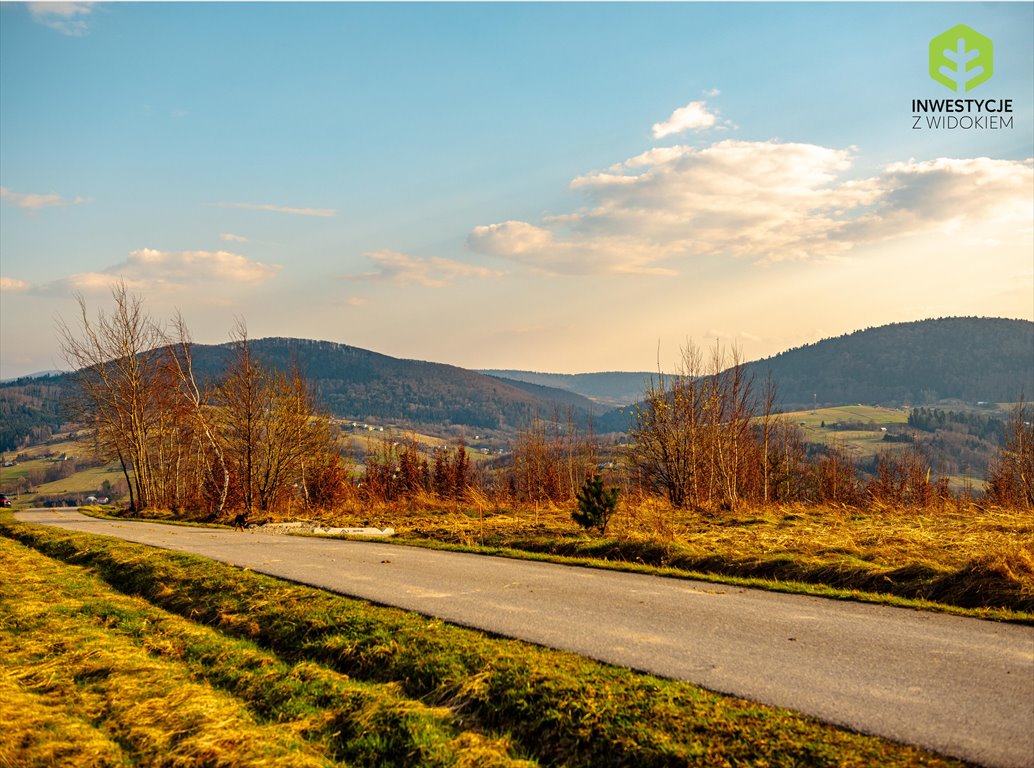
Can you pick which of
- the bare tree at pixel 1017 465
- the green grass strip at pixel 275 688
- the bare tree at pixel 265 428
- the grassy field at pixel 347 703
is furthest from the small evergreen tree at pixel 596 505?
the bare tree at pixel 265 428

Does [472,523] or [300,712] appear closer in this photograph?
[300,712]

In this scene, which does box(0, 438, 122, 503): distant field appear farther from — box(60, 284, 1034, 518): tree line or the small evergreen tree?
the small evergreen tree

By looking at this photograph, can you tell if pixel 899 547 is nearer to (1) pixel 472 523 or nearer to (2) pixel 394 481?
(1) pixel 472 523

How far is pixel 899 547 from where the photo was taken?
1169 centimetres

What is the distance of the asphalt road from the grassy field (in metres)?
0.43

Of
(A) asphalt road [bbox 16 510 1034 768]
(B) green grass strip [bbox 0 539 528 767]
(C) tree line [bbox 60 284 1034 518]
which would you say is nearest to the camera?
(A) asphalt road [bbox 16 510 1034 768]

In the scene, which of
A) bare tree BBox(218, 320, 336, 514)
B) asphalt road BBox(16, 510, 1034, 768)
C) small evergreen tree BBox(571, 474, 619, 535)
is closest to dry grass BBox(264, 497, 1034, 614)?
small evergreen tree BBox(571, 474, 619, 535)

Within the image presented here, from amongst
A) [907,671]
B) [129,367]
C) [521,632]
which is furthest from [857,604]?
[129,367]

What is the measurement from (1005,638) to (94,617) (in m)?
11.9

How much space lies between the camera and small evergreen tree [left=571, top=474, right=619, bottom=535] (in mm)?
16109

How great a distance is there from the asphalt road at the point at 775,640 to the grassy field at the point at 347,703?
0.43 metres

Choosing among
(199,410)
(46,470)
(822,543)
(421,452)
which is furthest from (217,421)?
(46,470)

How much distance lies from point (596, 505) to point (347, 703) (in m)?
10.2

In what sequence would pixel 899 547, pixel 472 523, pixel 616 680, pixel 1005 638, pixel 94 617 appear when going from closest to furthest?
pixel 616 680
pixel 1005 638
pixel 94 617
pixel 899 547
pixel 472 523
